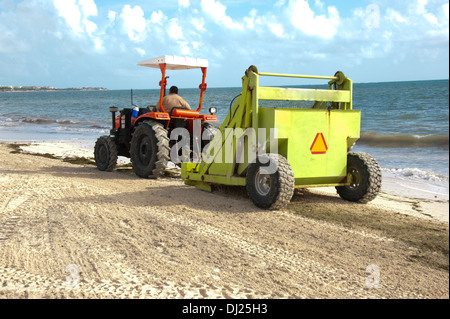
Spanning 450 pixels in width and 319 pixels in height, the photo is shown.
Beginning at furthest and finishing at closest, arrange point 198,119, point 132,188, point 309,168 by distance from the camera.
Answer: point 198,119
point 132,188
point 309,168

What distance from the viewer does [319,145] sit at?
226 inches

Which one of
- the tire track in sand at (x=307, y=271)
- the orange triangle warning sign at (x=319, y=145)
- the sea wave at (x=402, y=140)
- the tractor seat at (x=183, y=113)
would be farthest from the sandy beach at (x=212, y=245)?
the sea wave at (x=402, y=140)

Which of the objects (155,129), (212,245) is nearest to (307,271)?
(212,245)

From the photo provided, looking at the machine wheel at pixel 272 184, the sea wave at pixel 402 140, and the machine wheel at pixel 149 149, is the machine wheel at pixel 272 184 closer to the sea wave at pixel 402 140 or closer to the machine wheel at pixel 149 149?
the machine wheel at pixel 149 149

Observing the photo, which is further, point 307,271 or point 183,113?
point 183,113

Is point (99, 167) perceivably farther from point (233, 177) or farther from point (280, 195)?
point (280, 195)

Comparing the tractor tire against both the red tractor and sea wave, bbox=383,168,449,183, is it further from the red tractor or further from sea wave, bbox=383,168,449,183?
sea wave, bbox=383,168,449,183

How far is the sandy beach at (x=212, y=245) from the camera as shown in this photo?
338 centimetres

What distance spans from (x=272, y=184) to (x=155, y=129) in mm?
3439

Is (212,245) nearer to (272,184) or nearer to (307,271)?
(307,271)
